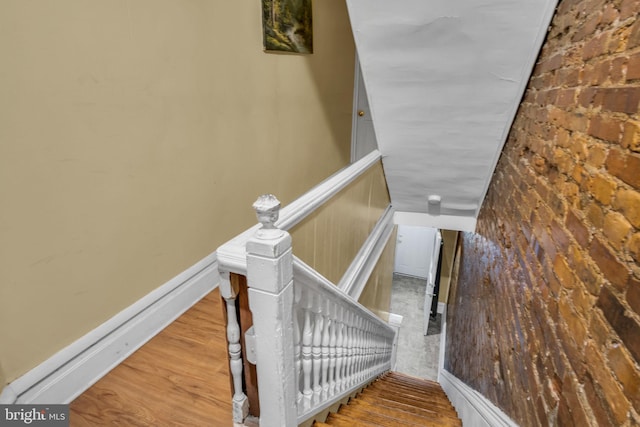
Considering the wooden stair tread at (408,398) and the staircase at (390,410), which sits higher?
the staircase at (390,410)

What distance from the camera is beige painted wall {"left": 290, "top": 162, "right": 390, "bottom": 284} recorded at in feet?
5.07

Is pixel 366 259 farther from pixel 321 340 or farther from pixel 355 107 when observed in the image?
pixel 355 107

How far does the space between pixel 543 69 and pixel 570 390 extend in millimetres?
1532

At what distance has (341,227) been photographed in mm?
2039

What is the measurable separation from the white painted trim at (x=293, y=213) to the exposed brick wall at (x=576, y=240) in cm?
87

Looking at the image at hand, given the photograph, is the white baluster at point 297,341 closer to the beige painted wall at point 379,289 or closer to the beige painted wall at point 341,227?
the beige painted wall at point 341,227

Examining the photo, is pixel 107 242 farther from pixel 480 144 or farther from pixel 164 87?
pixel 480 144

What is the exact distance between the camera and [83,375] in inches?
58.1

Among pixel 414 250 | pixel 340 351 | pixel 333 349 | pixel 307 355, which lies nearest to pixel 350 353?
pixel 340 351

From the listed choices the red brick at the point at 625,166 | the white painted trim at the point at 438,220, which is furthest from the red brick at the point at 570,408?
the white painted trim at the point at 438,220

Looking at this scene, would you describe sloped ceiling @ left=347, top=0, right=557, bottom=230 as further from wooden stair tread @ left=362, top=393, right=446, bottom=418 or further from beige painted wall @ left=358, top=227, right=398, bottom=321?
wooden stair tread @ left=362, top=393, right=446, bottom=418

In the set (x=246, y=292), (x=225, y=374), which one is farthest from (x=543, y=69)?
(x=225, y=374)

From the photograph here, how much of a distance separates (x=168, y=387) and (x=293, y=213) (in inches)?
37.3

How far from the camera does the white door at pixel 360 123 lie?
14.2 feet
